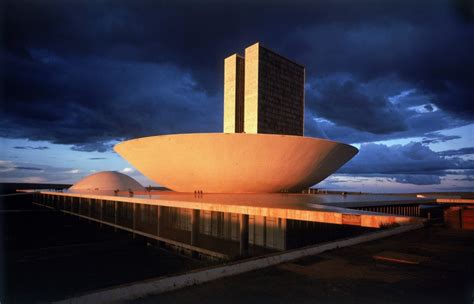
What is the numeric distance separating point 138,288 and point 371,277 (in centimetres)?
245

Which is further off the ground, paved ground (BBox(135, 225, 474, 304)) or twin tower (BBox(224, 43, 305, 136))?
twin tower (BBox(224, 43, 305, 136))

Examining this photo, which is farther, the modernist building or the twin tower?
the twin tower

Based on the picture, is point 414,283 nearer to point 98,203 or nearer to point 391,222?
point 391,222

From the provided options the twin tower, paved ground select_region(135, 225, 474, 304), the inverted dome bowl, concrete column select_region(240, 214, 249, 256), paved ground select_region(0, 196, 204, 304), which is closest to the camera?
paved ground select_region(135, 225, 474, 304)

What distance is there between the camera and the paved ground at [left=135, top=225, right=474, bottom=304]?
2.94 meters

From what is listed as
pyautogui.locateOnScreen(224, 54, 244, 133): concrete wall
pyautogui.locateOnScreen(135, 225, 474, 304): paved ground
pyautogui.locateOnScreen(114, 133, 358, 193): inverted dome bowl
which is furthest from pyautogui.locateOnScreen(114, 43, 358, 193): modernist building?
pyautogui.locateOnScreen(224, 54, 244, 133): concrete wall

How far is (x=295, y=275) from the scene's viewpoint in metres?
3.55

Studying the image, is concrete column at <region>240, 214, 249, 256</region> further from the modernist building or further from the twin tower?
the twin tower

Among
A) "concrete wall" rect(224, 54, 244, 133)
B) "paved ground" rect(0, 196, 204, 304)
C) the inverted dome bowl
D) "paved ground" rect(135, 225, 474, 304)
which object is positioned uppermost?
"concrete wall" rect(224, 54, 244, 133)

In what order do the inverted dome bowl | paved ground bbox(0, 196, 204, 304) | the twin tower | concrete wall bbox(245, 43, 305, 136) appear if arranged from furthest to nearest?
the twin tower, concrete wall bbox(245, 43, 305, 136), the inverted dome bowl, paved ground bbox(0, 196, 204, 304)

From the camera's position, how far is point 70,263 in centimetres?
1234

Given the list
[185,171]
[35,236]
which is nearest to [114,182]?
[35,236]

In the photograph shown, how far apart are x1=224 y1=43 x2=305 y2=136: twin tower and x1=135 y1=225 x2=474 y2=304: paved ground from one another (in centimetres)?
2758

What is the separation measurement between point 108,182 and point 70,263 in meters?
21.8
